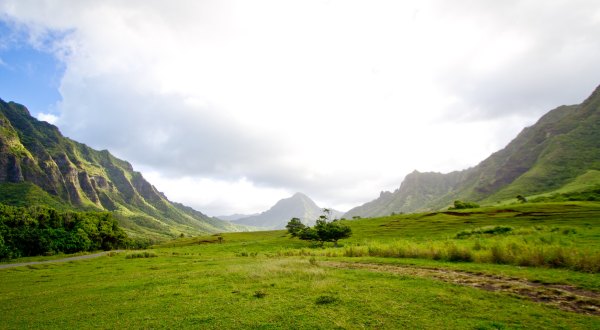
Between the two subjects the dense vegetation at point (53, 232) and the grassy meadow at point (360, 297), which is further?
the dense vegetation at point (53, 232)

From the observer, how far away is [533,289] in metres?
16.7

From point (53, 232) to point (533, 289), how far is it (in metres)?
120

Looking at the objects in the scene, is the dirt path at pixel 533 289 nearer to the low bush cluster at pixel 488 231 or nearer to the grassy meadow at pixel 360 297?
the grassy meadow at pixel 360 297

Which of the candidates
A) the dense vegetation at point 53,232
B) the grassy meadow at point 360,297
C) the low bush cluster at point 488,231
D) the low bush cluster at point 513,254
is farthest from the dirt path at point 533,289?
the dense vegetation at point 53,232

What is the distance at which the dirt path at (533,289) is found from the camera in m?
14.0

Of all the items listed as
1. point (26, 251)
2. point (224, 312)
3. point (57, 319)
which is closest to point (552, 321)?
point (224, 312)

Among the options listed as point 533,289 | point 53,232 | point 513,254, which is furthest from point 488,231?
point 53,232

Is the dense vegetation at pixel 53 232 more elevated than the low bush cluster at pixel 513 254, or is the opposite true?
the dense vegetation at pixel 53 232

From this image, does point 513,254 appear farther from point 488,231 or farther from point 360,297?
point 488,231

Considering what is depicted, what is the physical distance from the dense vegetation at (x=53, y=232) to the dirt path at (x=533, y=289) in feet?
311

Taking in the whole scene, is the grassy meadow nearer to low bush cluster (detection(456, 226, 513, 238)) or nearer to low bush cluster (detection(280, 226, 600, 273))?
low bush cluster (detection(280, 226, 600, 273))

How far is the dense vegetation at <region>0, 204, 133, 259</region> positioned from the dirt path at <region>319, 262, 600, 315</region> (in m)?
94.7

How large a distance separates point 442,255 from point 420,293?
14602 millimetres

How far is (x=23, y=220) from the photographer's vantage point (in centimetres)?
9519
